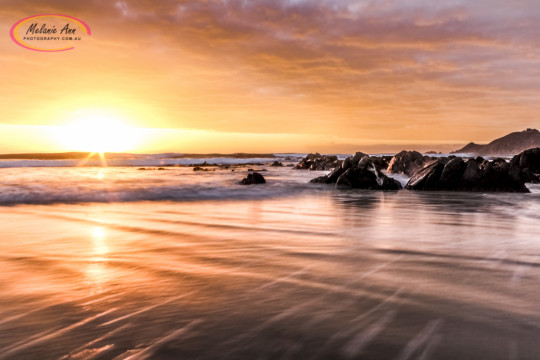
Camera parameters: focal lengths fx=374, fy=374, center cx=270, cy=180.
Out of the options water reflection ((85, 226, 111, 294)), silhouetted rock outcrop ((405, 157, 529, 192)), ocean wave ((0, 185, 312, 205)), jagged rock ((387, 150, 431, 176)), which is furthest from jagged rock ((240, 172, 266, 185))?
water reflection ((85, 226, 111, 294))

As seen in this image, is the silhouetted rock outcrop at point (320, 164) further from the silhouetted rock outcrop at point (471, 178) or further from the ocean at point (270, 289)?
the ocean at point (270, 289)

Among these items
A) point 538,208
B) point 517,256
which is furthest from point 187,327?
point 538,208

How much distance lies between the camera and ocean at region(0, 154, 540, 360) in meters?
2.89

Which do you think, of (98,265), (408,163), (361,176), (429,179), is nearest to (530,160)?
(408,163)

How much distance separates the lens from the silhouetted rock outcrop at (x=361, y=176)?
19844mm

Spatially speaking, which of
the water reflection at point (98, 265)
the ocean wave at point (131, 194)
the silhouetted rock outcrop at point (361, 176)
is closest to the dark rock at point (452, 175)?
the silhouetted rock outcrop at point (361, 176)

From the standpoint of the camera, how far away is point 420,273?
4.81 metres

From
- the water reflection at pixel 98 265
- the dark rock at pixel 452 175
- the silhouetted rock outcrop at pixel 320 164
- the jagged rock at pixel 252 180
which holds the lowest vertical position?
the water reflection at pixel 98 265

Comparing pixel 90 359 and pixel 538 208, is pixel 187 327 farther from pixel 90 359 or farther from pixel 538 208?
pixel 538 208

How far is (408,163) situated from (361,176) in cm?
1222

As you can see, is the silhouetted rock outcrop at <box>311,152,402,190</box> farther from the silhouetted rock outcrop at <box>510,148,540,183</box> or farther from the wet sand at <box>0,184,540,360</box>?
the silhouetted rock outcrop at <box>510,148,540,183</box>

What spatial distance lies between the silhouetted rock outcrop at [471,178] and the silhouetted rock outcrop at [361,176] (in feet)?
4.51

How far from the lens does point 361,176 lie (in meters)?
20.5

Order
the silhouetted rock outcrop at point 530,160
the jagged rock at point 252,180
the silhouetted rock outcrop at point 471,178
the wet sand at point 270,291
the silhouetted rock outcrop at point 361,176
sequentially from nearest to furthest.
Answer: the wet sand at point 270,291, the silhouetted rock outcrop at point 471,178, the silhouetted rock outcrop at point 361,176, the jagged rock at point 252,180, the silhouetted rock outcrop at point 530,160
